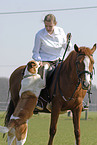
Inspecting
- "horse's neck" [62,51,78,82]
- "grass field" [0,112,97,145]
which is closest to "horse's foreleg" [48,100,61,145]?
"horse's neck" [62,51,78,82]

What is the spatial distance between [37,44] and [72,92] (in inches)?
49.5

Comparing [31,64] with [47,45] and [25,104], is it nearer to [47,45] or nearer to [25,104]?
[47,45]

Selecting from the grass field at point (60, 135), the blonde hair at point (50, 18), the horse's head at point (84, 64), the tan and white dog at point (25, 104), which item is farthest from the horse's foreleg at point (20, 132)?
the blonde hair at point (50, 18)

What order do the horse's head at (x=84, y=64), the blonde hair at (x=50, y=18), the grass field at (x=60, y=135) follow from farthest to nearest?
the grass field at (x=60, y=135)
the blonde hair at (x=50, y=18)
the horse's head at (x=84, y=64)

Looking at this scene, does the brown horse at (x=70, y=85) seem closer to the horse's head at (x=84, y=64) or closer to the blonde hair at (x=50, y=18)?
the horse's head at (x=84, y=64)

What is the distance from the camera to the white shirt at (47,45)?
7.61m

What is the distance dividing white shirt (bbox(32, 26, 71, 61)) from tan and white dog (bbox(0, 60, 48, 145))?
30 centimetres

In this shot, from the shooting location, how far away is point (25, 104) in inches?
250

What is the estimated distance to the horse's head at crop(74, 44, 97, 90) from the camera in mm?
6453

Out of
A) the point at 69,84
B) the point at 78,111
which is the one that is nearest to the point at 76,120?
the point at 78,111

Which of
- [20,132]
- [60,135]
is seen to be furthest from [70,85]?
[60,135]

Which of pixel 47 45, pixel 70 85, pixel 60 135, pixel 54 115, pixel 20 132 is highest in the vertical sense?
pixel 47 45

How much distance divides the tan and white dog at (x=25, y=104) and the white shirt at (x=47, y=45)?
30 centimetres

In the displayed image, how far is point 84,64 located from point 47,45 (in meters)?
1.32
